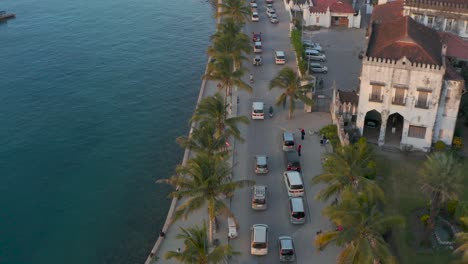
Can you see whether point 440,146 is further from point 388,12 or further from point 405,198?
point 388,12

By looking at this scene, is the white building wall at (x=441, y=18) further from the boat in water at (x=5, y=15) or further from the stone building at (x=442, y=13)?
the boat in water at (x=5, y=15)

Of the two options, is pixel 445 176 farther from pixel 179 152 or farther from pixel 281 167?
pixel 179 152

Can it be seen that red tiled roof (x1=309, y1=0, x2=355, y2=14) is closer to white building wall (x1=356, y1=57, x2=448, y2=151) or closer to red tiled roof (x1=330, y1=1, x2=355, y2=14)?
red tiled roof (x1=330, y1=1, x2=355, y2=14)

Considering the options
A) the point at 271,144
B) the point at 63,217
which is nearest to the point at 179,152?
the point at 271,144

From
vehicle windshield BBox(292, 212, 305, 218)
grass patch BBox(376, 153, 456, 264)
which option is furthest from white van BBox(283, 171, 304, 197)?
grass patch BBox(376, 153, 456, 264)

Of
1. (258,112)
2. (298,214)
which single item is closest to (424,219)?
(298,214)

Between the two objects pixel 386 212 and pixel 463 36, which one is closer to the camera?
pixel 386 212
